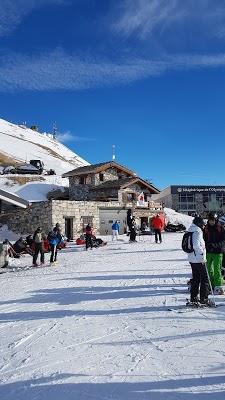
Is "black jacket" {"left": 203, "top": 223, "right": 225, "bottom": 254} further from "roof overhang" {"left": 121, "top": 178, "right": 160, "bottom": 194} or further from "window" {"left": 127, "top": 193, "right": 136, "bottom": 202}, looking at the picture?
"window" {"left": 127, "top": 193, "right": 136, "bottom": 202}

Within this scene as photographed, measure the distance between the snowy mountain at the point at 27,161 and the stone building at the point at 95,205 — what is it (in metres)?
5.33

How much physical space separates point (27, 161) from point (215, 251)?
6706 cm

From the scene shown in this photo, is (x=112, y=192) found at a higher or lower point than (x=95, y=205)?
higher

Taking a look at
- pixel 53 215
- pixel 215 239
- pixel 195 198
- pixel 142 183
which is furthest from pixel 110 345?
pixel 195 198

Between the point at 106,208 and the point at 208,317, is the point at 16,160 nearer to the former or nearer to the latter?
the point at 106,208

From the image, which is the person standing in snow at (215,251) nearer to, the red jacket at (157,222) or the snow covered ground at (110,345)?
the snow covered ground at (110,345)

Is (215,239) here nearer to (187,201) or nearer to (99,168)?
(99,168)

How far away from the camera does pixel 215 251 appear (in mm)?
7168

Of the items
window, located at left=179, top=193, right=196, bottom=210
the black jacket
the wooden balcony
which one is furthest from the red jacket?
window, located at left=179, top=193, right=196, bottom=210

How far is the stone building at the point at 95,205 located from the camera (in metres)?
27.2

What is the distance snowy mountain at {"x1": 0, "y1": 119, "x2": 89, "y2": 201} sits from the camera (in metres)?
41.5

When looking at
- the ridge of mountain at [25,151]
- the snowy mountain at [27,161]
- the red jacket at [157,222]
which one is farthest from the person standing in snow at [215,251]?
the ridge of mountain at [25,151]

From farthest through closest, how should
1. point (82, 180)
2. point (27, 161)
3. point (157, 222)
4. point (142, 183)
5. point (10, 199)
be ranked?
point (27, 161), point (82, 180), point (142, 183), point (157, 222), point (10, 199)

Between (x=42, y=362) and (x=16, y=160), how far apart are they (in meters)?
69.1
